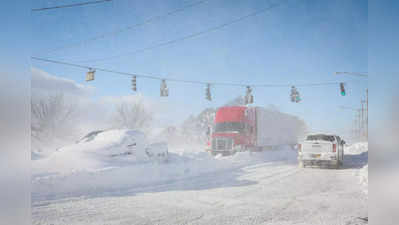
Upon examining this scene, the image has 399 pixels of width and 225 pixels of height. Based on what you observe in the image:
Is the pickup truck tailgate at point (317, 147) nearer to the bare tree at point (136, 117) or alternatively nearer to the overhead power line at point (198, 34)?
the overhead power line at point (198, 34)

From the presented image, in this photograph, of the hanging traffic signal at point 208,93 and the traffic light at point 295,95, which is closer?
A: the traffic light at point 295,95

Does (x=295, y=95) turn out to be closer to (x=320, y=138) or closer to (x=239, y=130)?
(x=320, y=138)

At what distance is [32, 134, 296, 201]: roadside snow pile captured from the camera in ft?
16.2

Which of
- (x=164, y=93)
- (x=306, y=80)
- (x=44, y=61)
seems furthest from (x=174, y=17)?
(x=306, y=80)

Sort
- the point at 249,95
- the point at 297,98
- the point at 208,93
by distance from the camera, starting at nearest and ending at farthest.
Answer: the point at 297,98
the point at 208,93
the point at 249,95

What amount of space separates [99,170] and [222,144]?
23.2 feet

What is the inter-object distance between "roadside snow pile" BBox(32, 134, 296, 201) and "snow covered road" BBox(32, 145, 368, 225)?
0.53 m

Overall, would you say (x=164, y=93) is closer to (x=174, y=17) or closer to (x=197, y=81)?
(x=197, y=81)

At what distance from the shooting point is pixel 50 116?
8367 millimetres

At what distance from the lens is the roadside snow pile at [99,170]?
493cm

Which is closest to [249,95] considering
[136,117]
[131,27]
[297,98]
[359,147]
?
[297,98]

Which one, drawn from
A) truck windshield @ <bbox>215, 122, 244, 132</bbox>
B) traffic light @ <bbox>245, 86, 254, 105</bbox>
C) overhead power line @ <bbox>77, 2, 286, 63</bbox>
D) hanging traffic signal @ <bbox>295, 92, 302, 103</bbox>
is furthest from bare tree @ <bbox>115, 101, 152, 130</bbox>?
hanging traffic signal @ <bbox>295, 92, 302, 103</bbox>

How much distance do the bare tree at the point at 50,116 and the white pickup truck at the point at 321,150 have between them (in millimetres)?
7175

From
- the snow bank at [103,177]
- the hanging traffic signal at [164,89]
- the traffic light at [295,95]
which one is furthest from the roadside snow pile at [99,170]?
the traffic light at [295,95]
